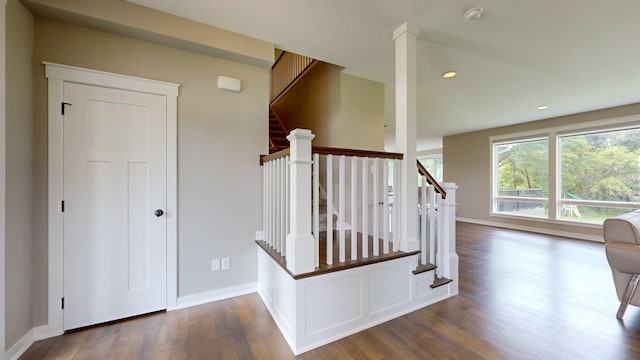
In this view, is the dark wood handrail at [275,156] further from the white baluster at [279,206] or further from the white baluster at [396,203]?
the white baluster at [396,203]

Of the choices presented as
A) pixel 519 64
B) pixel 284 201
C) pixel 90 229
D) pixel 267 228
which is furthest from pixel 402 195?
pixel 90 229

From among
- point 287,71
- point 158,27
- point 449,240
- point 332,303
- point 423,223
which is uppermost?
point 287,71

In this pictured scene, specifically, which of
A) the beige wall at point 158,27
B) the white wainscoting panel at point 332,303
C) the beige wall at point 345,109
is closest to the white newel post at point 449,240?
the white wainscoting panel at point 332,303

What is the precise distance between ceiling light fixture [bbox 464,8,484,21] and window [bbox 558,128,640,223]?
4.89 metres

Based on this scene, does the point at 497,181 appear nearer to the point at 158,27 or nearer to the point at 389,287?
the point at 389,287

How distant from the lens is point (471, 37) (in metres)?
2.40

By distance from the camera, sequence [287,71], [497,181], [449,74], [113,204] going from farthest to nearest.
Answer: [497,181]
[287,71]
[449,74]
[113,204]

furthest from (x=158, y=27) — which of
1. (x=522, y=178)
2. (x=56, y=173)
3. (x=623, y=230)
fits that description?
(x=522, y=178)

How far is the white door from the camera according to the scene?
1.94m

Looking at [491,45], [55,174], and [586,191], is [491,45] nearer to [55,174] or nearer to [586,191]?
[55,174]

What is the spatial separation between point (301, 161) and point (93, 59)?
1.92 meters

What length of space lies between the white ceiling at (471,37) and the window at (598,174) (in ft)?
A: 3.74

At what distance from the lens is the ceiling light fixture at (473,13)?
2.00 m

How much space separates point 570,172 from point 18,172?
7999 mm
